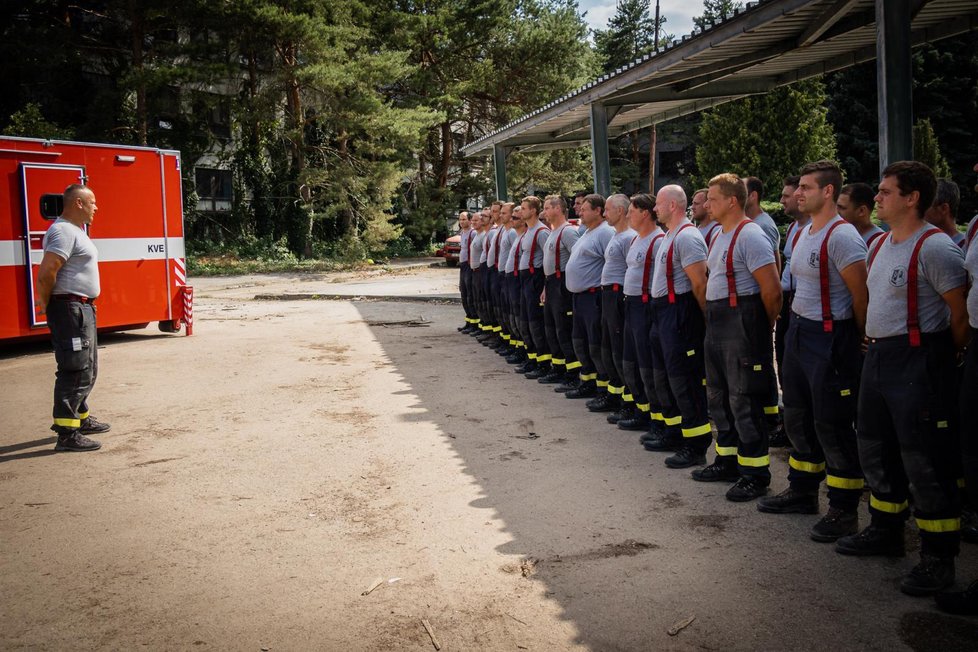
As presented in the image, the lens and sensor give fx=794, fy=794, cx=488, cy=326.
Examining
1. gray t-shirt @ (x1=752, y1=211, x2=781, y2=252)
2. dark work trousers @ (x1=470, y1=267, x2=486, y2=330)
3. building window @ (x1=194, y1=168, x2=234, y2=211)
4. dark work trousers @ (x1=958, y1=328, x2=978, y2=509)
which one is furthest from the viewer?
building window @ (x1=194, y1=168, x2=234, y2=211)

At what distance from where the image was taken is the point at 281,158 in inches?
1420

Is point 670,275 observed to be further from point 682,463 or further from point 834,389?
point 834,389

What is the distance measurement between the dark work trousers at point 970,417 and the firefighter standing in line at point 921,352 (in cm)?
17

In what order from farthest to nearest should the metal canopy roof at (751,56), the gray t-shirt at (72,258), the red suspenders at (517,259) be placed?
the red suspenders at (517,259) < the metal canopy roof at (751,56) < the gray t-shirt at (72,258)

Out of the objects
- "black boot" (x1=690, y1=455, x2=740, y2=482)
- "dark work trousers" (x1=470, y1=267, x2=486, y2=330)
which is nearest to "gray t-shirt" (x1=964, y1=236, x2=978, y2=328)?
"black boot" (x1=690, y1=455, x2=740, y2=482)

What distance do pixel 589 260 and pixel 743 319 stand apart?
313cm

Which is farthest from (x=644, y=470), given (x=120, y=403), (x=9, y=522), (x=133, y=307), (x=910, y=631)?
(x=133, y=307)

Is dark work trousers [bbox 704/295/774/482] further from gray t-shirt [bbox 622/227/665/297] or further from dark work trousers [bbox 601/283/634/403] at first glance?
dark work trousers [bbox 601/283/634/403]

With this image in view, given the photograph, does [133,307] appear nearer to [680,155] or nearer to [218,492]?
[218,492]

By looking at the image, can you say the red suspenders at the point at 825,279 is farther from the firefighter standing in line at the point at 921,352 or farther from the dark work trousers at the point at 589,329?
the dark work trousers at the point at 589,329

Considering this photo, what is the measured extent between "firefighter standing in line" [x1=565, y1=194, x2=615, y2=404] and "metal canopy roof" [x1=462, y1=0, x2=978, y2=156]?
9.04 feet

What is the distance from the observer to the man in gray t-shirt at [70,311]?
6965mm

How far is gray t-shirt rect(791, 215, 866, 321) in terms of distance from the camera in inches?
180

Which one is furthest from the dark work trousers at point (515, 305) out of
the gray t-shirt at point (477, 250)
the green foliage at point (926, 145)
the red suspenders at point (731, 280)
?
the green foliage at point (926, 145)
